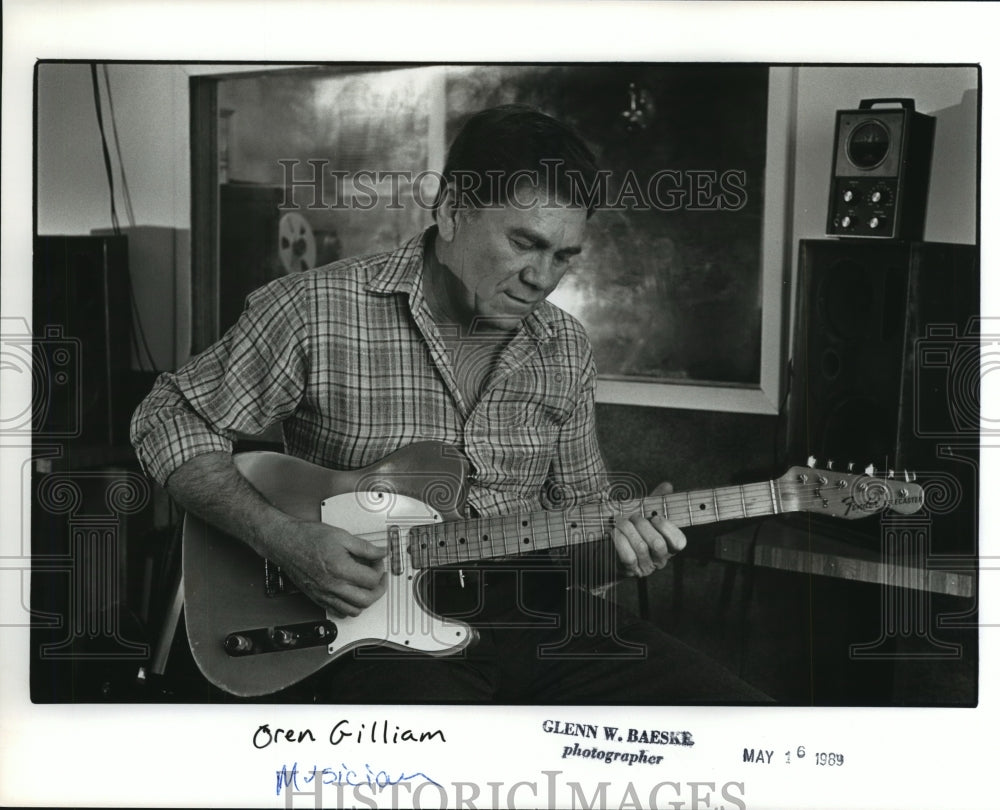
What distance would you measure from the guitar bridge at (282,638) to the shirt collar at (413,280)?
490 millimetres

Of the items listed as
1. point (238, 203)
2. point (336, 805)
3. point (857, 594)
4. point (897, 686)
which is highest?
point (238, 203)

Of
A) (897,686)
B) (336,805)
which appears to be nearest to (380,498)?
(336,805)

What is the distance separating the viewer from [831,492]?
6.28 ft

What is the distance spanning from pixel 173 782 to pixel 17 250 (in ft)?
2.71

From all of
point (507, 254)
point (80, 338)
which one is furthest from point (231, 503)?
point (507, 254)

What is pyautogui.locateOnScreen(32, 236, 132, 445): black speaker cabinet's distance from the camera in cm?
195

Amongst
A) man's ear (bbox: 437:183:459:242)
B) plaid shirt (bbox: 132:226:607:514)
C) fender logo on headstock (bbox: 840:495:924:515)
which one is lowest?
fender logo on headstock (bbox: 840:495:924:515)

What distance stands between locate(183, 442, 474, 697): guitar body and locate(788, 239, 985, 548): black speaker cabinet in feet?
1.74

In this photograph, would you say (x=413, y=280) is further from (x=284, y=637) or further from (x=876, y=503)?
(x=876, y=503)

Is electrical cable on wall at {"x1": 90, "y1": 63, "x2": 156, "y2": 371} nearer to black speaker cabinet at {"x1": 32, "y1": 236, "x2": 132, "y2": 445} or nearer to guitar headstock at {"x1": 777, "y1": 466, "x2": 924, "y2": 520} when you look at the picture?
black speaker cabinet at {"x1": 32, "y1": 236, "x2": 132, "y2": 445}

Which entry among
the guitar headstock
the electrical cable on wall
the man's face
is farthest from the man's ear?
the guitar headstock

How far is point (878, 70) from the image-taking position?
6.40 feet

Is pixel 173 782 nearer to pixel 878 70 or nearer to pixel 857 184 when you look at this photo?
pixel 857 184
